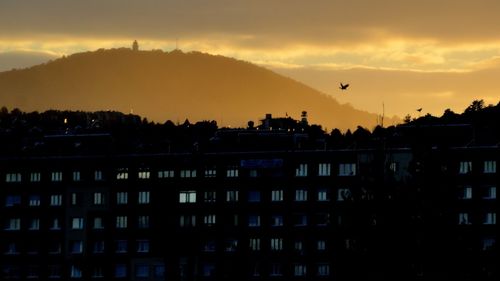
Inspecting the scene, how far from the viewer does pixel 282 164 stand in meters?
150

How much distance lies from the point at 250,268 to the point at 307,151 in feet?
41.1

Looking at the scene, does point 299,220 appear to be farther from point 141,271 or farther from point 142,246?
point 141,271

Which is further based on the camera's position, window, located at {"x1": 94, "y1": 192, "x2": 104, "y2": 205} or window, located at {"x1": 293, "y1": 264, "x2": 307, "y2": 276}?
window, located at {"x1": 94, "y1": 192, "x2": 104, "y2": 205}

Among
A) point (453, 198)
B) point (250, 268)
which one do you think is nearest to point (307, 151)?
point (250, 268)

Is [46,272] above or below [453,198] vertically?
below

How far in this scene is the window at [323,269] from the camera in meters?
Answer: 148

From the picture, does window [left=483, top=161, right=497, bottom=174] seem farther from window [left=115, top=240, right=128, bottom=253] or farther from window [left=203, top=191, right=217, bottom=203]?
window [left=115, top=240, right=128, bottom=253]

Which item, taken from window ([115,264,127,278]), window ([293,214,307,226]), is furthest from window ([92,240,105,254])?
window ([293,214,307,226])

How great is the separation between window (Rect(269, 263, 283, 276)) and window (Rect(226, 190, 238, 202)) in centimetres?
733

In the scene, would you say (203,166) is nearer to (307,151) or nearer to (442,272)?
(307,151)

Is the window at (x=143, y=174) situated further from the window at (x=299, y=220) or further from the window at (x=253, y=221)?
the window at (x=299, y=220)

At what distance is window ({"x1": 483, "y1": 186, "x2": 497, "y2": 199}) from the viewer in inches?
5763

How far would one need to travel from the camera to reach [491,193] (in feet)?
481

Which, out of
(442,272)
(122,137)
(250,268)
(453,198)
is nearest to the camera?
(442,272)
